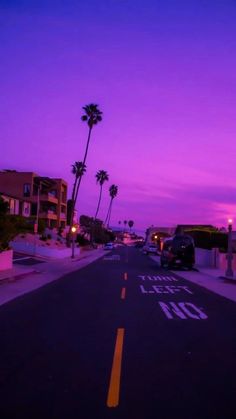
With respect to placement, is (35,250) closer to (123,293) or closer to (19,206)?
(19,206)

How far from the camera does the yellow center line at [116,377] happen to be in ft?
18.7

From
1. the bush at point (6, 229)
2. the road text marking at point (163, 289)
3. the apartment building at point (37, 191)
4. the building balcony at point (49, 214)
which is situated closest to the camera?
the road text marking at point (163, 289)

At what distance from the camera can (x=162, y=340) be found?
9.27 m

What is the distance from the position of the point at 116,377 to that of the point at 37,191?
225 ft

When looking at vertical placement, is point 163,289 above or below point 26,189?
below

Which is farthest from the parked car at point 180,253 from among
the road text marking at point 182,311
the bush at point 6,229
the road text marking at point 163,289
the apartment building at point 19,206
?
the apartment building at point 19,206

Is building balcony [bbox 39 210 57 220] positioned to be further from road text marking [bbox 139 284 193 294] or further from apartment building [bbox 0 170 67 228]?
road text marking [bbox 139 284 193 294]

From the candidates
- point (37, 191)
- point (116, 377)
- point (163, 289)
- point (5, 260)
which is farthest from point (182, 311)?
point (37, 191)

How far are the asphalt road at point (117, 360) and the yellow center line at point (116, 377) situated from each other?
0.01 meters

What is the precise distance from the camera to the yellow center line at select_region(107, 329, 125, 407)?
18.7ft

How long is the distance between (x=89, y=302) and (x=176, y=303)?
2.67 metres

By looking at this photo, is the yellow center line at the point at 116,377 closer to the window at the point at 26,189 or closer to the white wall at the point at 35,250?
the white wall at the point at 35,250

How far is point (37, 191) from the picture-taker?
243 feet

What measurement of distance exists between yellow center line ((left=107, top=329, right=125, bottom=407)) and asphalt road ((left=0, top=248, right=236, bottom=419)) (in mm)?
12
